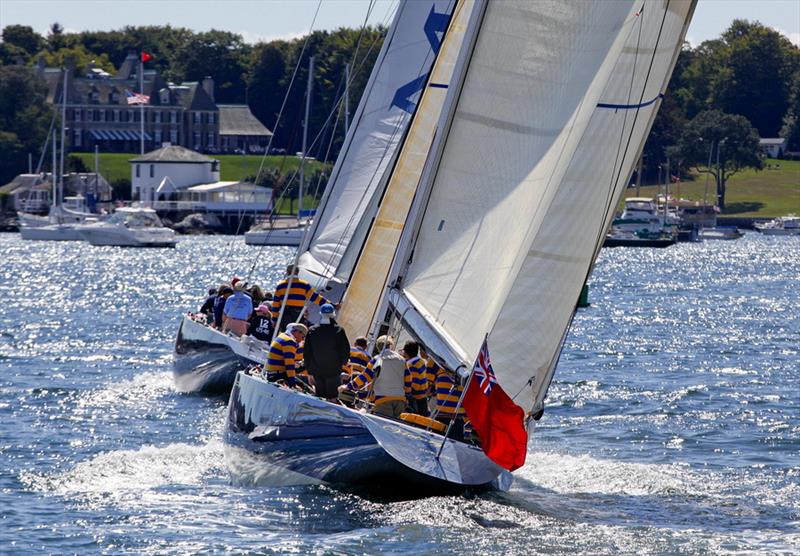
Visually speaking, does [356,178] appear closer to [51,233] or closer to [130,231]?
[130,231]

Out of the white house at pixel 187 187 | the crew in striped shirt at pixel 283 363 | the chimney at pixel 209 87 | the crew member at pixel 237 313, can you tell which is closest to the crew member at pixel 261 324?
the crew member at pixel 237 313

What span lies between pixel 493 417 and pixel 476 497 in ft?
4.19

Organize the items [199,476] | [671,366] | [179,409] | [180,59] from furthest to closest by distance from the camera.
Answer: [180,59]
[671,366]
[179,409]
[199,476]

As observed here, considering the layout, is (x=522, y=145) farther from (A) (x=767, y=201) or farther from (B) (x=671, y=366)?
(A) (x=767, y=201)

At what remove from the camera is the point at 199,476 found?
18891mm

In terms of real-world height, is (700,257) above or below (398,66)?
below

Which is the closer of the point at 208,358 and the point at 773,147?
the point at 208,358

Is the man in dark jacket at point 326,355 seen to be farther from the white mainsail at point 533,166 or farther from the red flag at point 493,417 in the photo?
the red flag at point 493,417

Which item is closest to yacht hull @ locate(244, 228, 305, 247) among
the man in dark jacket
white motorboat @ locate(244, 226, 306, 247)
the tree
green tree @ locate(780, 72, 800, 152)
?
white motorboat @ locate(244, 226, 306, 247)

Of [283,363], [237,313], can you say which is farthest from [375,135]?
[283,363]

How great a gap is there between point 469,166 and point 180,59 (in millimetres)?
171466

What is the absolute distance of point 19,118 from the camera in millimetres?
148875

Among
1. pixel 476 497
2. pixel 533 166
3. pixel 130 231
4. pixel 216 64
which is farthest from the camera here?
pixel 216 64

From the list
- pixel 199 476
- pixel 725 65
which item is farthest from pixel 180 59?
pixel 199 476
